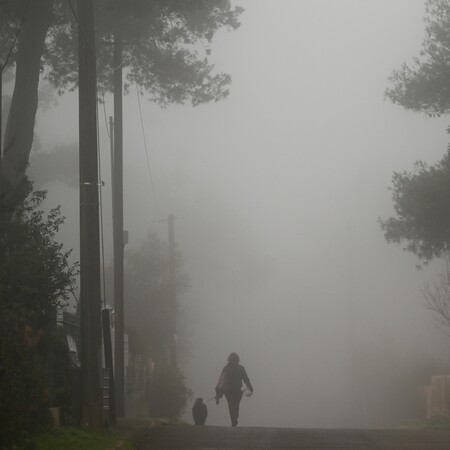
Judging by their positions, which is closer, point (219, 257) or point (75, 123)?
point (75, 123)

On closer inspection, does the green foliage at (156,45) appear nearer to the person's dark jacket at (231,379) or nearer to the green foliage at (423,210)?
the green foliage at (423,210)

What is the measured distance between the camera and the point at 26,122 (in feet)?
69.8

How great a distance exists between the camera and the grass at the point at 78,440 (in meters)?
12.2

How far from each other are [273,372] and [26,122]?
191 ft

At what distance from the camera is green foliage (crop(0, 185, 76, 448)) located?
34.5 feet

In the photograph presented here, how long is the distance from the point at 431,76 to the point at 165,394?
42.7ft

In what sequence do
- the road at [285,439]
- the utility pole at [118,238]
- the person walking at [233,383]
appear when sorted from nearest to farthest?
the road at [285,439] → the person walking at [233,383] → the utility pole at [118,238]

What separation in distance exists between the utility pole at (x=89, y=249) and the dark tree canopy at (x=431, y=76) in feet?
41.0

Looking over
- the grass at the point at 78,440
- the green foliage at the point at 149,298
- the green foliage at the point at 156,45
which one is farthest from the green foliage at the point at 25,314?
the green foliage at the point at 149,298

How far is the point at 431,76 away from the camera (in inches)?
1027

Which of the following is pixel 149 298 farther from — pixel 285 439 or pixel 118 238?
pixel 285 439

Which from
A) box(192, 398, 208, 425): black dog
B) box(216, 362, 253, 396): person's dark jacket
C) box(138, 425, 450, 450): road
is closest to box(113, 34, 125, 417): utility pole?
box(216, 362, 253, 396): person's dark jacket

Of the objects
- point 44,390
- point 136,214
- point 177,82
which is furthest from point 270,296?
point 44,390

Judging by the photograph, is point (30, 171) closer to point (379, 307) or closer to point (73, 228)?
point (73, 228)
